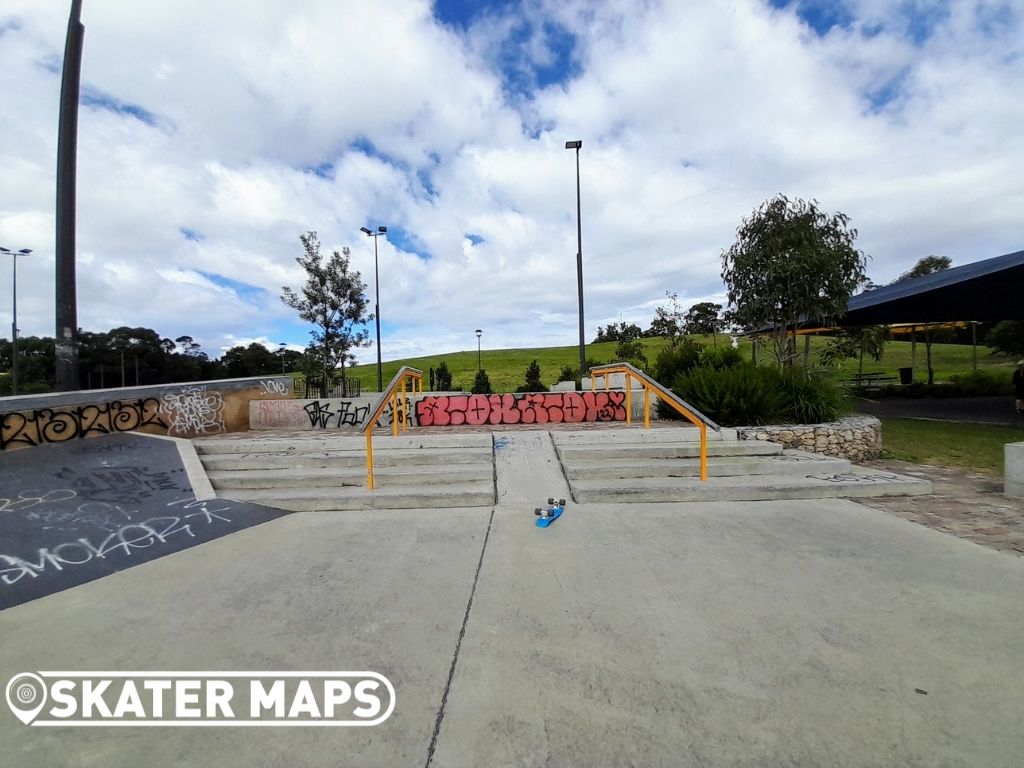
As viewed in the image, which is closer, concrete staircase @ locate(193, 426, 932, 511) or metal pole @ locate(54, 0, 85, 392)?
concrete staircase @ locate(193, 426, 932, 511)

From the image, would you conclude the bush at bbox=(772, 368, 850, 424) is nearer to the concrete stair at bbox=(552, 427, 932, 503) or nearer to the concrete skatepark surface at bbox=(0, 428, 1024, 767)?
the concrete stair at bbox=(552, 427, 932, 503)

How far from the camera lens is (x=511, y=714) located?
2.07 meters

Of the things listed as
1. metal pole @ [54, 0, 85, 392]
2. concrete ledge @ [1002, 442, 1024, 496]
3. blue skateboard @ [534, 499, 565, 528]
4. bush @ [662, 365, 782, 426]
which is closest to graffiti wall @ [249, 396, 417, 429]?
metal pole @ [54, 0, 85, 392]

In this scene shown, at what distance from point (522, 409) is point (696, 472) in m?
4.23

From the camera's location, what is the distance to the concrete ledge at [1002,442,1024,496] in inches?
216

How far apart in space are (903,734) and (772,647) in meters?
0.64

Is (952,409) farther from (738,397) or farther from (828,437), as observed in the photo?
(738,397)

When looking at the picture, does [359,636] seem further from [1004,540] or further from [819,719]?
[1004,540]

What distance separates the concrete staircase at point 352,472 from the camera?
5270mm

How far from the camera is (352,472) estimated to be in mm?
5859

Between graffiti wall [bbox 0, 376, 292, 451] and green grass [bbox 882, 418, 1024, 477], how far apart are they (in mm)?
12492

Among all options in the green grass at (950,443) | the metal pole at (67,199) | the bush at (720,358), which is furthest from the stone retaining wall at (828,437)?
the metal pole at (67,199)

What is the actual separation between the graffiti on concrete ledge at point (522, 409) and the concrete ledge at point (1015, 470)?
5.36m

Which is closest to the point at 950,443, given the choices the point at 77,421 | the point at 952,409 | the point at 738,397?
the point at 738,397
